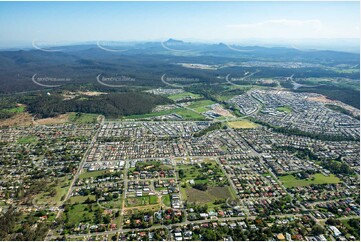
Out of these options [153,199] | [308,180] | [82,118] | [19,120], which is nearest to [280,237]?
[308,180]

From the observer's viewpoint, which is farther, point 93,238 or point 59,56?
point 59,56

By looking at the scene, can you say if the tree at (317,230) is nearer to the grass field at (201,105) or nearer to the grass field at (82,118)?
the grass field at (201,105)

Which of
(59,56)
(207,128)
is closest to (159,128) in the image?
(207,128)

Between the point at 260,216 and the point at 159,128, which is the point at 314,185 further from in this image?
the point at 159,128

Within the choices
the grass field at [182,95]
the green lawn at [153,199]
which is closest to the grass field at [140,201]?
the green lawn at [153,199]

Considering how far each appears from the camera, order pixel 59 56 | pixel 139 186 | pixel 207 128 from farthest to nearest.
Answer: pixel 59 56 < pixel 207 128 < pixel 139 186

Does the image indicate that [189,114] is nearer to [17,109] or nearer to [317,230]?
[17,109]
